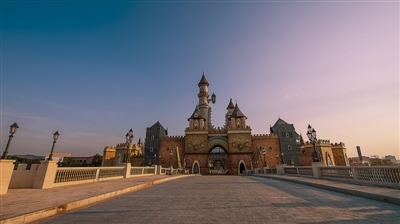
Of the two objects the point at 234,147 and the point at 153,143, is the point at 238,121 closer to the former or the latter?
the point at 234,147

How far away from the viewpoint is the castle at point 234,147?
3647 cm

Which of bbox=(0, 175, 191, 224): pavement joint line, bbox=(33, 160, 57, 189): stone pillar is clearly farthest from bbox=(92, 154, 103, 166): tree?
bbox=(0, 175, 191, 224): pavement joint line

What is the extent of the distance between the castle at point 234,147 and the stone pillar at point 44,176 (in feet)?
91.2

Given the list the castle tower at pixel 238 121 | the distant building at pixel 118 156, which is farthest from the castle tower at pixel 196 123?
the distant building at pixel 118 156

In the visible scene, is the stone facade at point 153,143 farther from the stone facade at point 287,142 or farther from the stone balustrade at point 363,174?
the stone balustrade at point 363,174

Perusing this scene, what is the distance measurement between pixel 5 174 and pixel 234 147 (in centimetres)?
3366

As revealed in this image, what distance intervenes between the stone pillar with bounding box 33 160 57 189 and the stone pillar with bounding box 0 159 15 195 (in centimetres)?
110

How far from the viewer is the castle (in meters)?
36.5

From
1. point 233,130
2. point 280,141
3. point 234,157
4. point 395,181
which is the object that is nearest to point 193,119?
point 233,130

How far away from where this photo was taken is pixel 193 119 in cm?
4022

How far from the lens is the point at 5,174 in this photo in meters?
6.89

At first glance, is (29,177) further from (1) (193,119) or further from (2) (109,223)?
(1) (193,119)

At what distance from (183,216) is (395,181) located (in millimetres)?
7951

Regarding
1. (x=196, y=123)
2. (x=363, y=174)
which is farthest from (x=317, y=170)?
(x=196, y=123)
